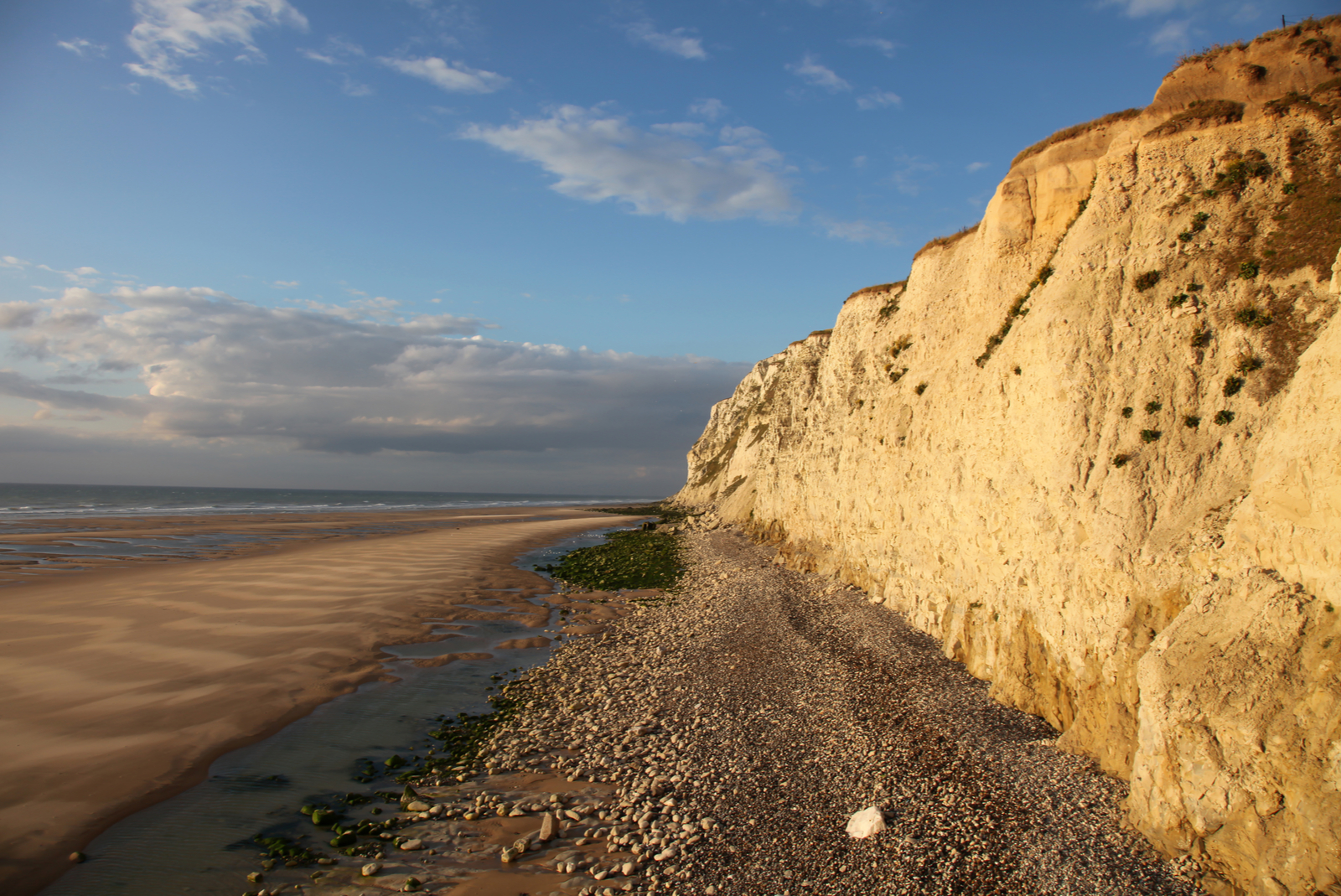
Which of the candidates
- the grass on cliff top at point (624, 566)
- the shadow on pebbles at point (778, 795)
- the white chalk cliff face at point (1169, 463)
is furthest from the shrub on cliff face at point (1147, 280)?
the grass on cliff top at point (624, 566)

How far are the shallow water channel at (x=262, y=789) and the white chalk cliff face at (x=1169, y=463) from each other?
10.8m

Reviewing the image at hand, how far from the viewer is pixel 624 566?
3044cm

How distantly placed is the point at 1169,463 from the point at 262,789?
14672 millimetres

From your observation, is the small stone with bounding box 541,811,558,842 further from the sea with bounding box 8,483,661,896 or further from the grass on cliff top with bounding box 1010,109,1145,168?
the grass on cliff top with bounding box 1010,109,1145,168

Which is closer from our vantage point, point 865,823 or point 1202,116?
point 865,823

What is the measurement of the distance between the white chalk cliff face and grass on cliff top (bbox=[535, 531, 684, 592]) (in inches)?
478

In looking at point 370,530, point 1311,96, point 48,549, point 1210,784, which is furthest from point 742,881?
point 370,530

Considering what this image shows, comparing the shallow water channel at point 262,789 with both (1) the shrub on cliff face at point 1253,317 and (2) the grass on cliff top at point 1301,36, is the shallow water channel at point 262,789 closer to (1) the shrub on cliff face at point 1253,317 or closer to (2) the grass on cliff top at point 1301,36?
(1) the shrub on cliff face at point 1253,317

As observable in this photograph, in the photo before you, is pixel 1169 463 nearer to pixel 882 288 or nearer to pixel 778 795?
pixel 778 795

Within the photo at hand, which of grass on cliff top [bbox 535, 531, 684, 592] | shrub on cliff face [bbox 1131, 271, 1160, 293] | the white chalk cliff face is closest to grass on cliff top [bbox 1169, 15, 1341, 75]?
the white chalk cliff face

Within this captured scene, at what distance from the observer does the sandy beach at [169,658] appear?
892 centimetres

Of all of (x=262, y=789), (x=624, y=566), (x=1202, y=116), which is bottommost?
(x=624, y=566)

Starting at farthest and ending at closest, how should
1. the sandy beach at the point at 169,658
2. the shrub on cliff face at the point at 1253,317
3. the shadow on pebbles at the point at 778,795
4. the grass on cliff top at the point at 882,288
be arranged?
1. the grass on cliff top at the point at 882,288
2. the sandy beach at the point at 169,658
3. the shrub on cliff face at the point at 1253,317
4. the shadow on pebbles at the point at 778,795

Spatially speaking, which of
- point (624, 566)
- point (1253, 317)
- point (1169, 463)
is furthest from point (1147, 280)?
point (624, 566)
